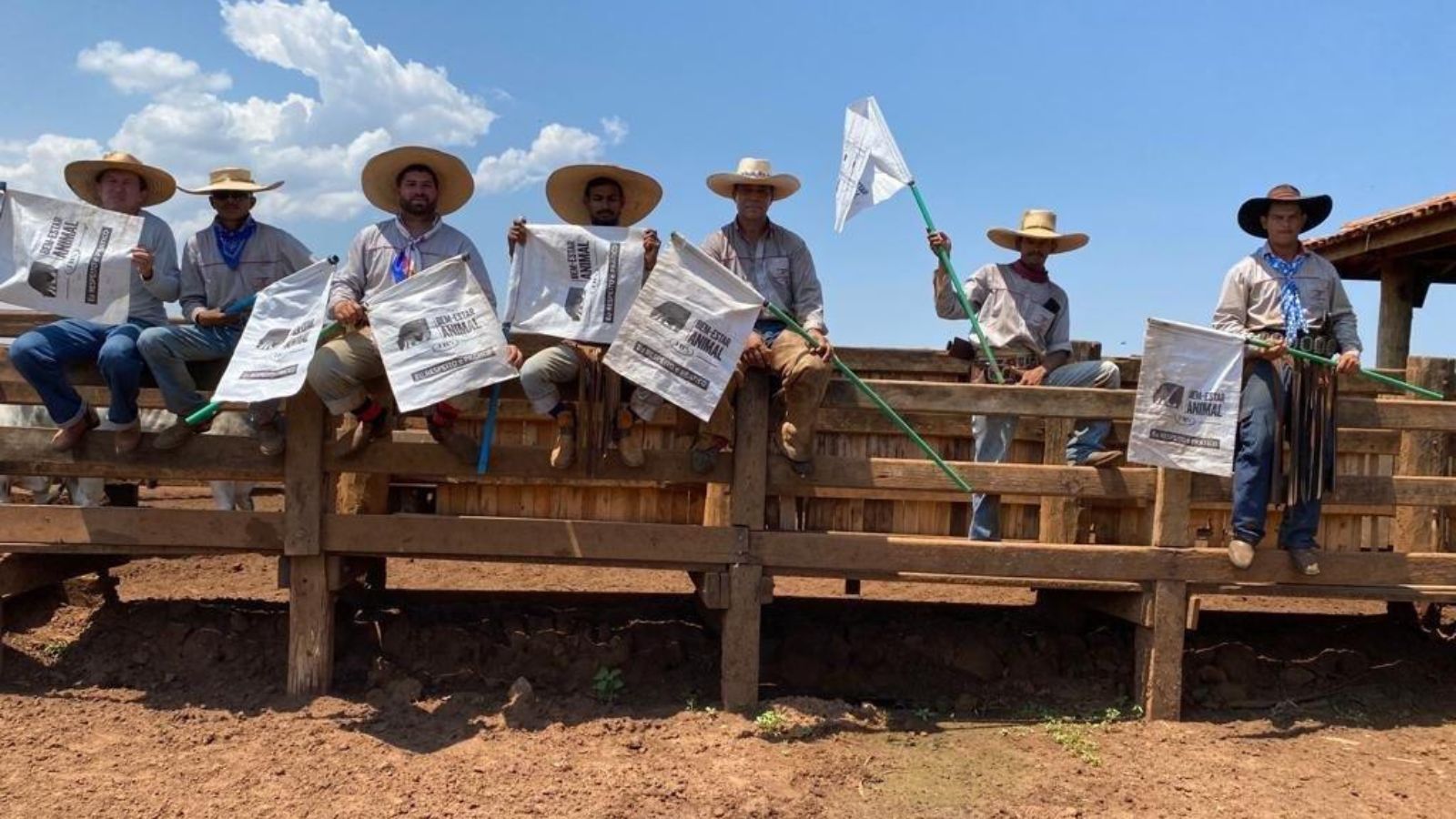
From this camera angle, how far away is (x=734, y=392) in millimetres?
5316

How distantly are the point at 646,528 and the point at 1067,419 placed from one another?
8.22 ft

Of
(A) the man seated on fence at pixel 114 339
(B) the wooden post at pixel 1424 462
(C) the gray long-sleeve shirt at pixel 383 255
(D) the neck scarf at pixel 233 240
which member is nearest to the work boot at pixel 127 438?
(A) the man seated on fence at pixel 114 339

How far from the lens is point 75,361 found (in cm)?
526

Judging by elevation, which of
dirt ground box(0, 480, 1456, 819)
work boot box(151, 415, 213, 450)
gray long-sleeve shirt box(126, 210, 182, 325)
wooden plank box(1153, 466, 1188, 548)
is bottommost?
dirt ground box(0, 480, 1456, 819)

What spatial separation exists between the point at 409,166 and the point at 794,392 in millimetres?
2447

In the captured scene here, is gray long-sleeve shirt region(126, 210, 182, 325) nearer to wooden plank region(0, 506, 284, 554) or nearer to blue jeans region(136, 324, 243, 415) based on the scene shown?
blue jeans region(136, 324, 243, 415)

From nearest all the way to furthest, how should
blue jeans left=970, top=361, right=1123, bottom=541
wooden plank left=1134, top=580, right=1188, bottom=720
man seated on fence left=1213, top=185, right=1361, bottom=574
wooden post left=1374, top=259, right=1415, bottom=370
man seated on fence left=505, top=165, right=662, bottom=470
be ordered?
man seated on fence left=505, top=165, right=662, bottom=470 → man seated on fence left=1213, top=185, right=1361, bottom=574 → wooden plank left=1134, top=580, right=1188, bottom=720 → blue jeans left=970, top=361, right=1123, bottom=541 → wooden post left=1374, top=259, right=1415, bottom=370

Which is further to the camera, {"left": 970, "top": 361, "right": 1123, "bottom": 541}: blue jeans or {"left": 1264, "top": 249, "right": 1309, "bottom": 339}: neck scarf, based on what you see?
{"left": 970, "top": 361, "right": 1123, "bottom": 541}: blue jeans

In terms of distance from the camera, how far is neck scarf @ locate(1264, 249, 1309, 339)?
5410 millimetres

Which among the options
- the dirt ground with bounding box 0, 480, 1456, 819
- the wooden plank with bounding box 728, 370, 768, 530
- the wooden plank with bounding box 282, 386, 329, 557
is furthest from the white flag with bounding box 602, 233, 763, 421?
the dirt ground with bounding box 0, 480, 1456, 819

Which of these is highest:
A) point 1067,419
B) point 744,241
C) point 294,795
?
point 744,241

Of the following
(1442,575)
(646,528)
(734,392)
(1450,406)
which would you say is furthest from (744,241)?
(1442,575)

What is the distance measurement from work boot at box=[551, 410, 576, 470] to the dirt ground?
4.17ft

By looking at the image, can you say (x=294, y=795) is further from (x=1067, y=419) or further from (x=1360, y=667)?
(x=1360, y=667)
